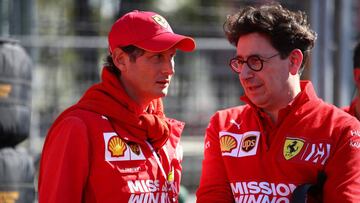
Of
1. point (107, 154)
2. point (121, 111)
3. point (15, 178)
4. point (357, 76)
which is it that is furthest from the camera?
point (15, 178)

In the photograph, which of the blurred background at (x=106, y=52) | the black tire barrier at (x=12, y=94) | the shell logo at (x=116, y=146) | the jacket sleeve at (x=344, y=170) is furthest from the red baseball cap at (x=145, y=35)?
the blurred background at (x=106, y=52)

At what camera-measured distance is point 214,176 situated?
11.1ft

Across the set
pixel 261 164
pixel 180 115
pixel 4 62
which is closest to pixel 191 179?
pixel 180 115

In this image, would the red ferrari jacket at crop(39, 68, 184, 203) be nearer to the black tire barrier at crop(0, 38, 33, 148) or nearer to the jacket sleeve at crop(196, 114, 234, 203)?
the jacket sleeve at crop(196, 114, 234, 203)

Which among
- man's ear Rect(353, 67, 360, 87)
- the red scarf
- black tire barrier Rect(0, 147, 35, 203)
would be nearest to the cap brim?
the red scarf

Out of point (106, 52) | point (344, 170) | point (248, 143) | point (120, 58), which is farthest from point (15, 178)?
point (106, 52)

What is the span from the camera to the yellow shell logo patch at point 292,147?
3266 millimetres

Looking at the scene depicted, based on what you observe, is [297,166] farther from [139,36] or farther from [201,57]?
[201,57]

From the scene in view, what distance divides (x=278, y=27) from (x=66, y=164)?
3.40ft

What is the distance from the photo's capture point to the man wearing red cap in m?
3.13

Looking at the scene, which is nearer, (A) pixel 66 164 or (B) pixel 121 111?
(A) pixel 66 164

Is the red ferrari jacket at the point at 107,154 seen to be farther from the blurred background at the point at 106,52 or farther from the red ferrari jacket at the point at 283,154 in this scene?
the blurred background at the point at 106,52

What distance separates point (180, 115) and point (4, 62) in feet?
11.0

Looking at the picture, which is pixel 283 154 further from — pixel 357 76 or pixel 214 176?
pixel 357 76
